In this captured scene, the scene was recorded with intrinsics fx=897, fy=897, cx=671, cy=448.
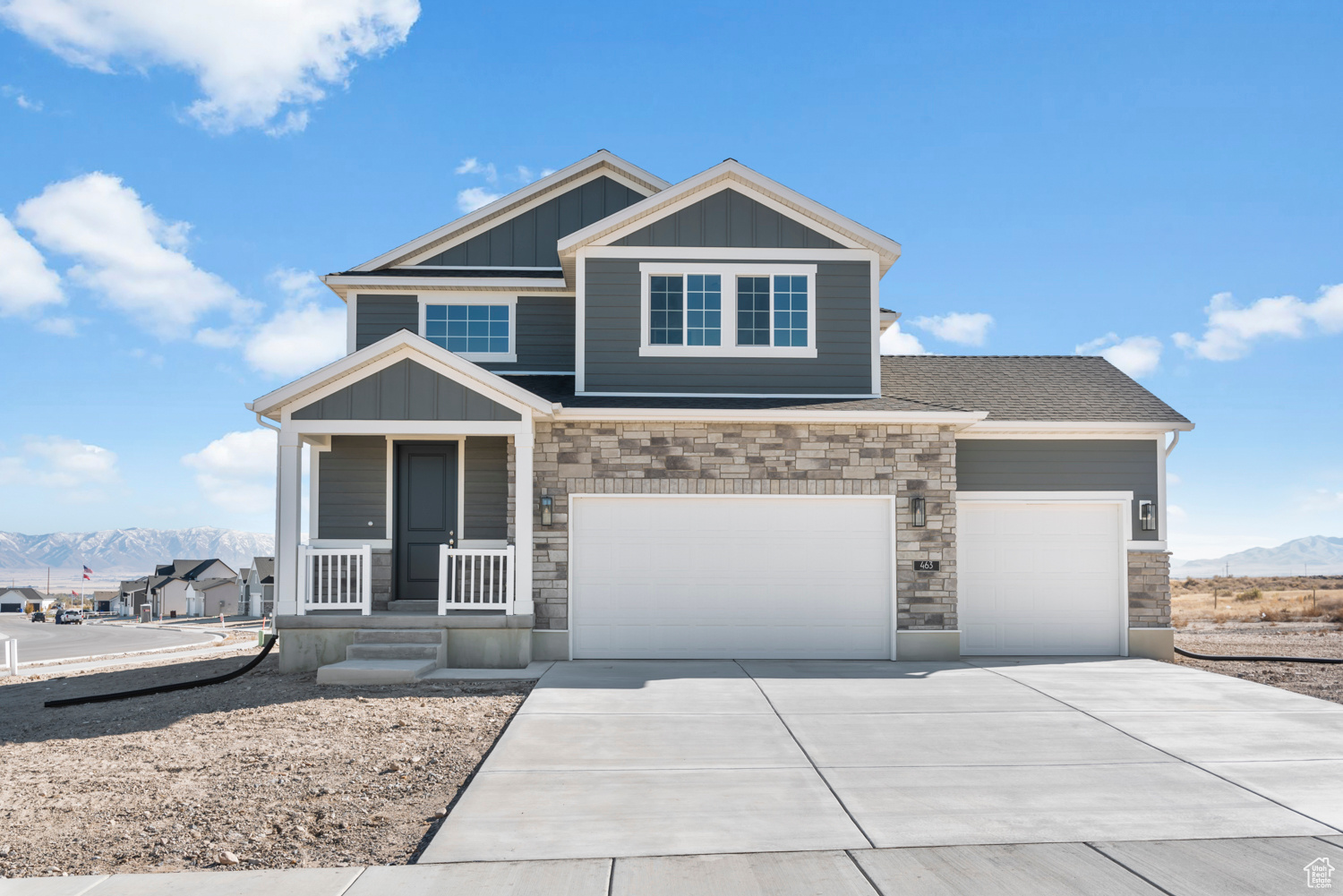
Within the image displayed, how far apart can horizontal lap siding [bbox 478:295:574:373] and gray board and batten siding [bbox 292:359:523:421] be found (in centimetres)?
277

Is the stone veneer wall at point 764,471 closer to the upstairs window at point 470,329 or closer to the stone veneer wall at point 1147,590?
the stone veneer wall at point 1147,590

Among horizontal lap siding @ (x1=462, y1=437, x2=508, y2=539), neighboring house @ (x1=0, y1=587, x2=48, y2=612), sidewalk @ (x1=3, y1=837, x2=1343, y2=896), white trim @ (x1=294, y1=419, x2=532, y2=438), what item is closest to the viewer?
sidewalk @ (x1=3, y1=837, x2=1343, y2=896)

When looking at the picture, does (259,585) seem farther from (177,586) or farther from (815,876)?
(815,876)

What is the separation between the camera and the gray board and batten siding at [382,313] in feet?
44.5

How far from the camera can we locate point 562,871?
14.5ft

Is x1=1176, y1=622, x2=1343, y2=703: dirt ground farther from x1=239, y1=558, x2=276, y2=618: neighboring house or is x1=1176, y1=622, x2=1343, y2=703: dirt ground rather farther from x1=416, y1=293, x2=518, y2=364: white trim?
x1=239, y1=558, x2=276, y2=618: neighboring house

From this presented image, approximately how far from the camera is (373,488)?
40.4 ft

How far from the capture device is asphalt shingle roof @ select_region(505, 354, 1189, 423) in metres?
11.5

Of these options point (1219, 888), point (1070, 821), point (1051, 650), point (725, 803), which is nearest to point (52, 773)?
point (725, 803)

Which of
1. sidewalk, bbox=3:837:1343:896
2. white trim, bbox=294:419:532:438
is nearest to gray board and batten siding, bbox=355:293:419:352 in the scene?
white trim, bbox=294:419:532:438

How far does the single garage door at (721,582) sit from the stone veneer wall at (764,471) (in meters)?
0.20

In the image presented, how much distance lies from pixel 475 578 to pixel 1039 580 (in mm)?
7628

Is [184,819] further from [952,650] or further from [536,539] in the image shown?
[952,650]

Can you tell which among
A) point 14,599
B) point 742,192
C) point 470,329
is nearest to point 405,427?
point 470,329
